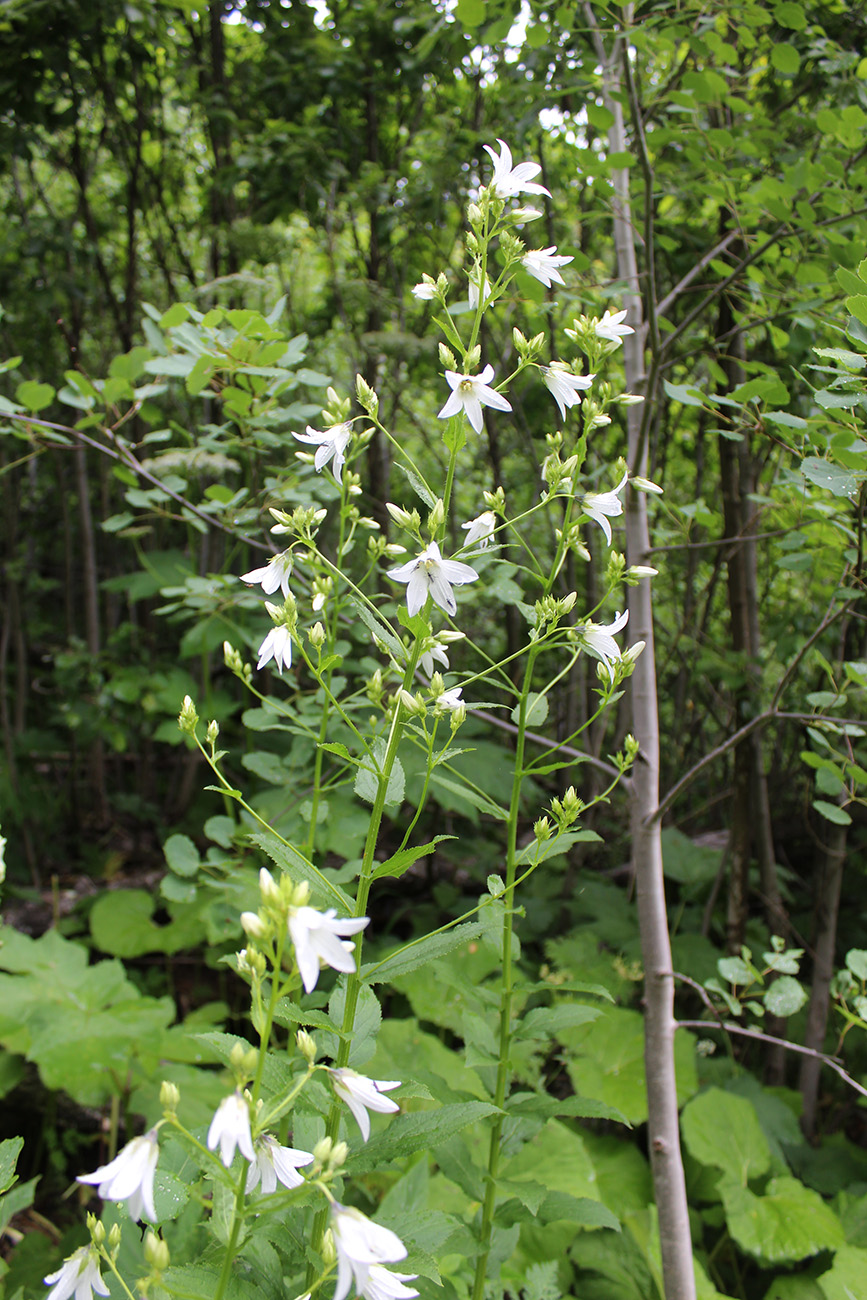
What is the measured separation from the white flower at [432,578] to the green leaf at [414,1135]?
22.7 inches

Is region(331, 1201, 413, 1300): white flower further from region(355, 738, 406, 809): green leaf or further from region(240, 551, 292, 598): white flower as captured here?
region(240, 551, 292, 598): white flower

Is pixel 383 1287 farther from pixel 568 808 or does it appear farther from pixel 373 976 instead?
pixel 568 808

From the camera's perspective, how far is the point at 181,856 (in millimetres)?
1672

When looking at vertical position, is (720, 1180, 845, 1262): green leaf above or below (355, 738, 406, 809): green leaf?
below

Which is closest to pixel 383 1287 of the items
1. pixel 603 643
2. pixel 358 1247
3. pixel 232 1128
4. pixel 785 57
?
pixel 358 1247

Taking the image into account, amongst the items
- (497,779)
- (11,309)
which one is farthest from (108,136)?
(497,779)

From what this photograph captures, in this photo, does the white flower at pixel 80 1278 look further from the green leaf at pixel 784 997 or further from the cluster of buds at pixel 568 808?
the green leaf at pixel 784 997

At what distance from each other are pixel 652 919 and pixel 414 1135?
850mm

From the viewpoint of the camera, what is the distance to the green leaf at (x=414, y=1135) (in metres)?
0.87

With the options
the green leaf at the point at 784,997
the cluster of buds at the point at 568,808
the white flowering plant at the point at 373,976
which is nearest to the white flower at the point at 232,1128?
the white flowering plant at the point at 373,976

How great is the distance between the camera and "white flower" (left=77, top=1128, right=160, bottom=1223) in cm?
63

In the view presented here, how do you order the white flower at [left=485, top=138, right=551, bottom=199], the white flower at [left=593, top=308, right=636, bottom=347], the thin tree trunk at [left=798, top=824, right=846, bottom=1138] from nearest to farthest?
the white flower at [left=485, top=138, right=551, bottom=199], the white flower at [left=593, top=308, right=636, bottom=347], the thin tree trunk at [left=798, top=824, right=846, bottom=1138]

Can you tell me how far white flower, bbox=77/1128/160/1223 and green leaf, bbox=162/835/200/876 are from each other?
0.96 metres

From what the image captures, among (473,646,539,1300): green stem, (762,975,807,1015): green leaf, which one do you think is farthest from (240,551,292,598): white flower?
(762,975,807,1015): green leaf
